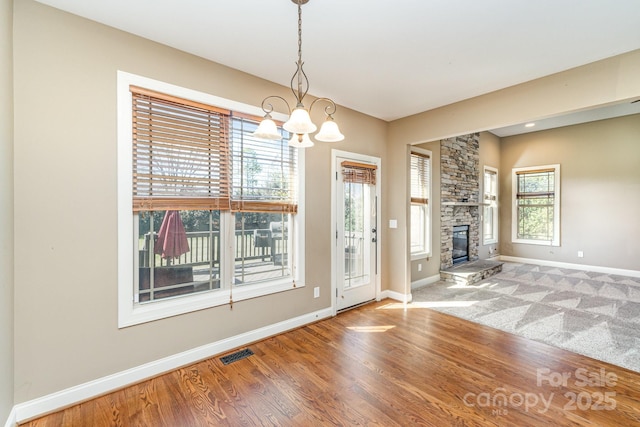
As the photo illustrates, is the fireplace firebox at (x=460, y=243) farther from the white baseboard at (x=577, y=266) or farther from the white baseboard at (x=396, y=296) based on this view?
the white baseboard at (x=396, y=296)

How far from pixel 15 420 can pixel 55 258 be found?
1.05m

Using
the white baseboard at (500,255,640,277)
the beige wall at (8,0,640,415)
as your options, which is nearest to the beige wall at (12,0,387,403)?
the beige wall at (8,0,640,415)

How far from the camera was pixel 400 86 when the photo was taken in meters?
3.10

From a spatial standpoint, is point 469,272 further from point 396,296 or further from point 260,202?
point 260,202

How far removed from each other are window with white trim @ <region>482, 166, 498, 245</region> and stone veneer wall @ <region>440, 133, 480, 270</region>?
1.93 feet

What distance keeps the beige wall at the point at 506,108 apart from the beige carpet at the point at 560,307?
1092 millimetres

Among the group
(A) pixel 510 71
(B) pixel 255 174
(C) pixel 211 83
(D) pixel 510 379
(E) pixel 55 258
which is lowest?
(D) pixel 510 379

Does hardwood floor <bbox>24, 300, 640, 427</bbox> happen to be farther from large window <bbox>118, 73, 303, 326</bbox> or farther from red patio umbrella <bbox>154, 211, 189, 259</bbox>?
red patio umbrella <bbox>154, 211, 189, 259</bbox>

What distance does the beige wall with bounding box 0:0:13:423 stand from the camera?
5.30ft

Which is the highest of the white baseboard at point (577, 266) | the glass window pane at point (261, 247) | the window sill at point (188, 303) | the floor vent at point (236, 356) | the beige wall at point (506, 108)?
the beige wall at point (506, 108)

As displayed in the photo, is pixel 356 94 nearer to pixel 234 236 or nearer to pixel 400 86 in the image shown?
pixel 400 86

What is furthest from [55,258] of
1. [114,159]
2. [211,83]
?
[211,83]

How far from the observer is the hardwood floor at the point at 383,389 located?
186 cm

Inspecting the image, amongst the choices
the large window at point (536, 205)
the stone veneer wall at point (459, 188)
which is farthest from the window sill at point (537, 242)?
the stone veneer wall at point (459, 188)
